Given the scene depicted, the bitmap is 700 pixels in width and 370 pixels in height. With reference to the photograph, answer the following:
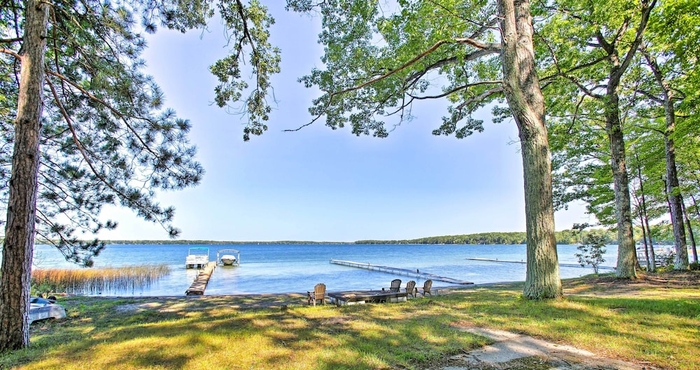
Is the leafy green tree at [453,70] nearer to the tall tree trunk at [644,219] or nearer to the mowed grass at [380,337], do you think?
the mowed grass at [380,337]

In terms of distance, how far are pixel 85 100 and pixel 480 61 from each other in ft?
37.4

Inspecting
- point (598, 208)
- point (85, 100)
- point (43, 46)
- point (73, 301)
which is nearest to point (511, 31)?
point (43, 46)

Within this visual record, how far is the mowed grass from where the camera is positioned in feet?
11.3

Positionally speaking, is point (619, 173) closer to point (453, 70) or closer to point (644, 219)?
point (453, 70)

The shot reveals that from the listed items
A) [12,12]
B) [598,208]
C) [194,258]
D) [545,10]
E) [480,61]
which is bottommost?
[194,258]

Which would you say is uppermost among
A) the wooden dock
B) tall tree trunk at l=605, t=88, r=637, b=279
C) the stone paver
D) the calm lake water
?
tall tree trunk at l=605, t=88, r=637, b=279

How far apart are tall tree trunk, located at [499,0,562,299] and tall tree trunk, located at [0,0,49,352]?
8.50m

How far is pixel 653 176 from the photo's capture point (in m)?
16.0

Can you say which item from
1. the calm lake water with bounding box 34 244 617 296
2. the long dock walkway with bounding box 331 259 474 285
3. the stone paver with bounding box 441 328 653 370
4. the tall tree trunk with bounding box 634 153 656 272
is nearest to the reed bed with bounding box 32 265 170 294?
the calm lake water with bounding box 34 244 617 296

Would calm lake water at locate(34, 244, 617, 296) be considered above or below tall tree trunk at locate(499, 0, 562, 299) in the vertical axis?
below

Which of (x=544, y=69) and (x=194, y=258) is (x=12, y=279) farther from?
(x=194, y=258)

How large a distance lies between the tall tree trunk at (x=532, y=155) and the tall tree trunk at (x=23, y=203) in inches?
335

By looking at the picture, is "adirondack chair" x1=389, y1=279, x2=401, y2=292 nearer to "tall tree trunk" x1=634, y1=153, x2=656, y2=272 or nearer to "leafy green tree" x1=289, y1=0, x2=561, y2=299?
"leafy green tree" x1=289, y1=0, x2=561, y2=299

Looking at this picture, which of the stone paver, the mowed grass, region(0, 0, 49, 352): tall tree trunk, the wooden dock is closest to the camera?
the stone paver
